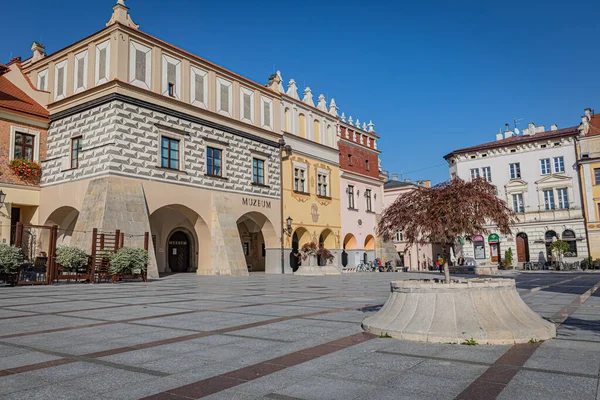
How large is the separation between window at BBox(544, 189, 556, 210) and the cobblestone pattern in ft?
104

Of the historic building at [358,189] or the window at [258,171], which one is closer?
the window at [258,171]

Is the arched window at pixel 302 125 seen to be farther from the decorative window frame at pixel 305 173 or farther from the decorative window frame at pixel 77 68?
the decorative window frame at pixel 77 68

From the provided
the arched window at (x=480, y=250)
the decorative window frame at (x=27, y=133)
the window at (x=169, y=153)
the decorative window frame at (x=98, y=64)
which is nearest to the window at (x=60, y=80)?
the decorative window frame at (x=27, y=133)

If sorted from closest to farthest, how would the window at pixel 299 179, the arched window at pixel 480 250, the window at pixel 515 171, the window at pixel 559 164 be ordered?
the window at pixel 299 179, the window at pixel 559 164, the window at pixel 515 171, the arched window at pixel 480 250

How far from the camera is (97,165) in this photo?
20.9m

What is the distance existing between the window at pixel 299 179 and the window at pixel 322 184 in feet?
6.61

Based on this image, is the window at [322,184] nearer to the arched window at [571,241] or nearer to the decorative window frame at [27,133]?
the decorative window frame at [27,133]

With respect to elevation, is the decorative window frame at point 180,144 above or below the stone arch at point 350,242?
above

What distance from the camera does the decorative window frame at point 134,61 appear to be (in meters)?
22.0

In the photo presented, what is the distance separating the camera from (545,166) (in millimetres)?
44500

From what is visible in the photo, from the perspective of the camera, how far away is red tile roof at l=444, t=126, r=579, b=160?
43.1 meters

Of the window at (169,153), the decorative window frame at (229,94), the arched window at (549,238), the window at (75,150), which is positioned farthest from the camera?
the arched window at (549,238)

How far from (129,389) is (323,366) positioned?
1805mm

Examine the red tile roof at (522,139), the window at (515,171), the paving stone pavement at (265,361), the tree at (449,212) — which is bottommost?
the paving stone pavement at (265,361)
